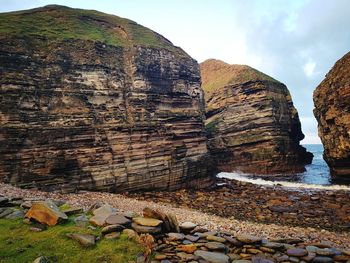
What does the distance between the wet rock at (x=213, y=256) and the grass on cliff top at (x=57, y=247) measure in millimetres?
1789


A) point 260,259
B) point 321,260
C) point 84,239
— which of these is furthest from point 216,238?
point 84,239

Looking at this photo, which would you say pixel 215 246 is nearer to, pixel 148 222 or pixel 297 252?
pixel 148 222

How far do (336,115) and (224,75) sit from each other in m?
33.5

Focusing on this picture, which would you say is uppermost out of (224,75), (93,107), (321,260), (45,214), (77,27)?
(224,75)

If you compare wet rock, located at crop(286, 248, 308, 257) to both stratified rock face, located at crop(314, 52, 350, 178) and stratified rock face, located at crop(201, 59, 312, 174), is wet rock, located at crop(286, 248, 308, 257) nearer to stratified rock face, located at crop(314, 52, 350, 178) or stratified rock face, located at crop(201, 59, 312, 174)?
stratified rock face, located at crop(314, 52, 350, 178)

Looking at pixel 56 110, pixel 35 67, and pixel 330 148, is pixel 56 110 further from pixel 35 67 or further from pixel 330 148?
pixel 330 148

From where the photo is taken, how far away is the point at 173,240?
367 inches

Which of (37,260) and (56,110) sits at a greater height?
(56,110)

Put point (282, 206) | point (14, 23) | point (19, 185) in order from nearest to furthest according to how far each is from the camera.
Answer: point (19, 185), point (282, 206), point (14, 23)

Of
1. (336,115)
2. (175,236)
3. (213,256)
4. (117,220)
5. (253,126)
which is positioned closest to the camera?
(213,256)

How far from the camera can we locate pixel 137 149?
2850 cm

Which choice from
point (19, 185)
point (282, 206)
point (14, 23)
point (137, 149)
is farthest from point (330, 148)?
point (14, 23)

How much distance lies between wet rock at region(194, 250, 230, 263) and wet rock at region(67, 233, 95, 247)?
3.05m

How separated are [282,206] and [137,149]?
14.2m
